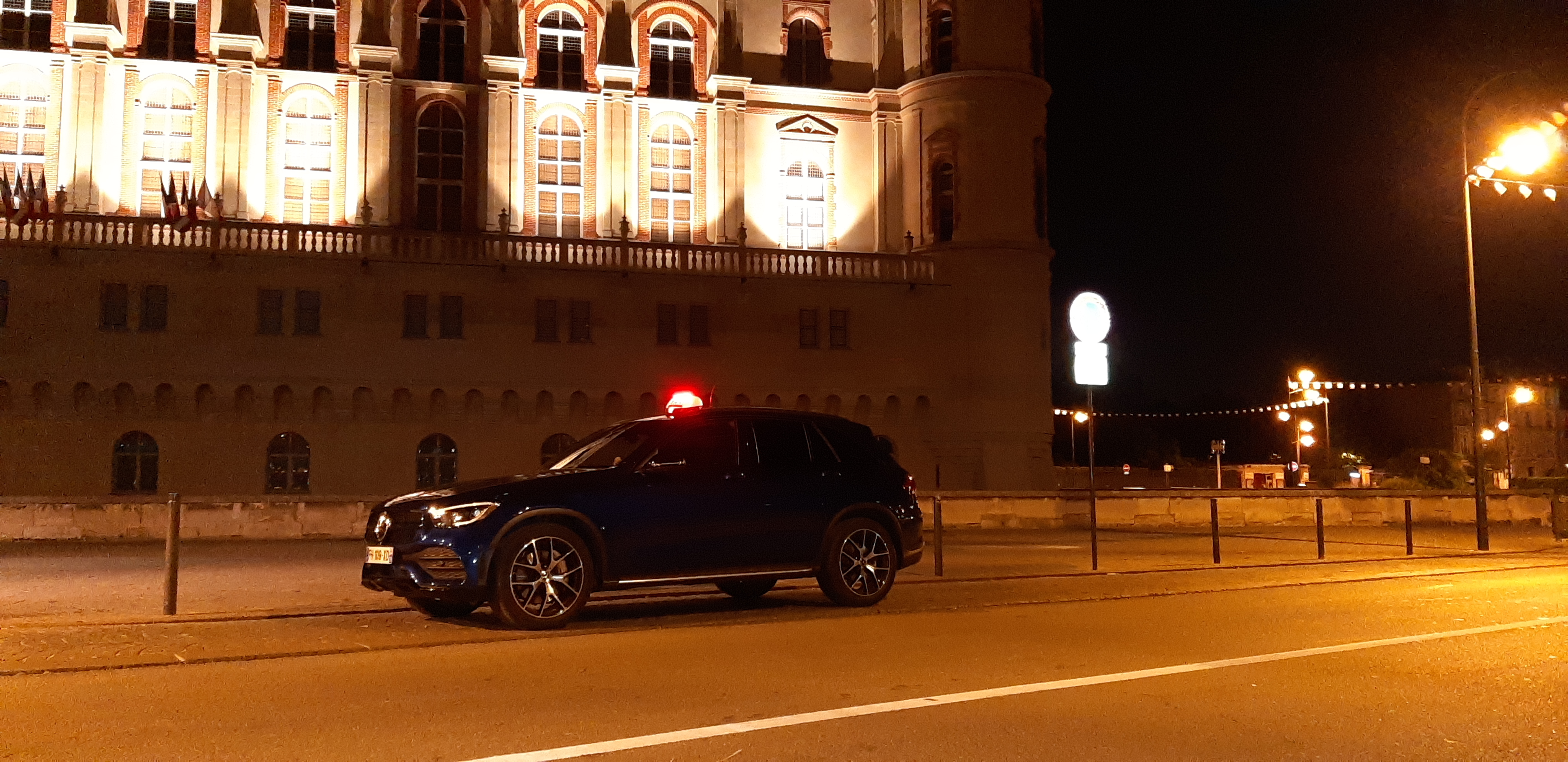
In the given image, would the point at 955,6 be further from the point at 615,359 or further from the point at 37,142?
the point at 37,142

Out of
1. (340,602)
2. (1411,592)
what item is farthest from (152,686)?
(1411,592)

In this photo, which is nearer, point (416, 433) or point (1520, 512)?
point (1520, 512)

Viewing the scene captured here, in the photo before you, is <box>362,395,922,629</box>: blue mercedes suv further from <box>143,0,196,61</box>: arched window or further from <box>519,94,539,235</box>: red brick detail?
<box>143,0,196,61</box>: arched window

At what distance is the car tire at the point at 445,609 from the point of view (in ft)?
36.4

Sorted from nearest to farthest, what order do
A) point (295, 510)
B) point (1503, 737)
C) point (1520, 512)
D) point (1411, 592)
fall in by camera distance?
point (1503, 737) < point (1411, 592) < point (295, 510) < point (1520, 512)

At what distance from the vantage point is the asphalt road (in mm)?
6203

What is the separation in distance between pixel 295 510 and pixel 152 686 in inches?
710

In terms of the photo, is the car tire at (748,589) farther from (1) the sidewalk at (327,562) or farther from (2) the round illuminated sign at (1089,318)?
(2) the round illuminated sign at (1089,318)

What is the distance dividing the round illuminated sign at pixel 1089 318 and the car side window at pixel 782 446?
20.0 ft

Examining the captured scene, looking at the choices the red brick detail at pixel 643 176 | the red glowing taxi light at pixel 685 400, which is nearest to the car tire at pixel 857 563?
the red glowing taxi light at pixel 685 400

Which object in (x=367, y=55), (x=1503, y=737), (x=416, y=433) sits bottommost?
(x=1503, y=737)

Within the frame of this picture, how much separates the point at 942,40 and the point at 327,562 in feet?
98.5

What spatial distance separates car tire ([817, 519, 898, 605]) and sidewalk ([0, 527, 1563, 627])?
111 inches

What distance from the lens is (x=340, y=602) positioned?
41.6 ft
